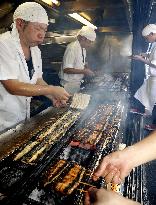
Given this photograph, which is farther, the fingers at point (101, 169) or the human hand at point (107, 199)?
the fingers at point (101, 169)

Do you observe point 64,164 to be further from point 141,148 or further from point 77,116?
point 77,116

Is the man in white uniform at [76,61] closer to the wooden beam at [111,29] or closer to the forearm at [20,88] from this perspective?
the wooden beam at [111,29]

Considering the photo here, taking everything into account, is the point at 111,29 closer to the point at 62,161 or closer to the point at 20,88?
the point at 20,88

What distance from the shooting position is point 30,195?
2.11m

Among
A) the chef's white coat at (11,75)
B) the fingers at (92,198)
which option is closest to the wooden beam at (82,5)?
the chef's white coat at (11,75)

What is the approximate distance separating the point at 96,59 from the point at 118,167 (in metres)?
10.6

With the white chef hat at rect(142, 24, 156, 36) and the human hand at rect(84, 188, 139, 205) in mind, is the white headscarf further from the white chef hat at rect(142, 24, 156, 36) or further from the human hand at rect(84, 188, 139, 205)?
the white chef hat at rect(142, 24, 156, 36)

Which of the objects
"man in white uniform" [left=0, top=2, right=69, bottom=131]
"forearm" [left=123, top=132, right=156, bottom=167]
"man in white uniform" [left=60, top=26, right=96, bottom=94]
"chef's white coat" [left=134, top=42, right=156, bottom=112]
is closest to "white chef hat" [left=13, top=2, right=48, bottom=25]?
"man in white uniform" [left=0, top=2, right=69, bottom=131]

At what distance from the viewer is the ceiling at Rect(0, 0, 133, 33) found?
6730 mm

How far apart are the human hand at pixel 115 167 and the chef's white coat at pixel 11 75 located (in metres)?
2.35

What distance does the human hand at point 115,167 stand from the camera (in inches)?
80.7

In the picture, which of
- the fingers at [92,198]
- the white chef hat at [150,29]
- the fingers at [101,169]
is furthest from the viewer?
the white chef hat at [150,29]

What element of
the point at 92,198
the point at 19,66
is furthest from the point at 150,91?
A: the point at 92,198

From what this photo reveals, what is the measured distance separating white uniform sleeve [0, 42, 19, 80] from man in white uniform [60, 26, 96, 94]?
380 cm
